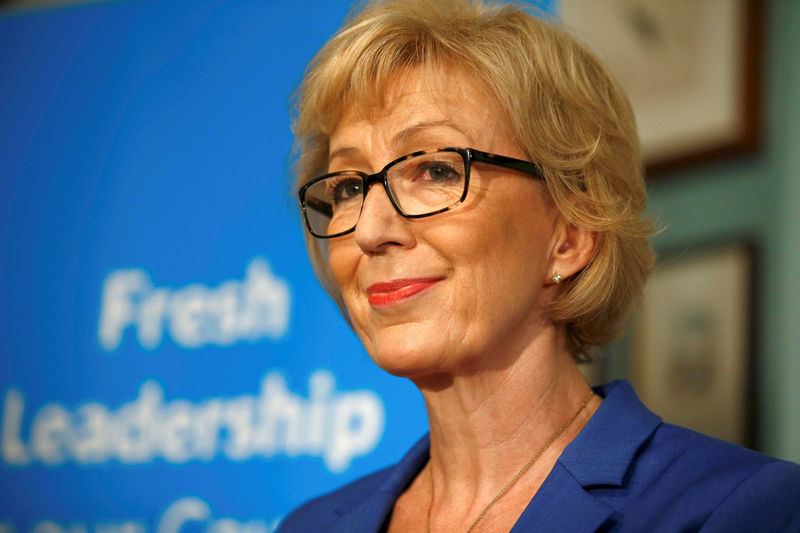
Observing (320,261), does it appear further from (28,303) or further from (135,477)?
(28,303)

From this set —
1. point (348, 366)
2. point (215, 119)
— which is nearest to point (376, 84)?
point (348, 366)

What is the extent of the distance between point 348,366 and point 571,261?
1.16m

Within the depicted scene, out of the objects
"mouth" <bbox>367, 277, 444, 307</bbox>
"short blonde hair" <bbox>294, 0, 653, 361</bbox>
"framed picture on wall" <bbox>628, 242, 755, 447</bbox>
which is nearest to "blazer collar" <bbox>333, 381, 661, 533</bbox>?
"short blonde hair" <bbox>294, 0, 653, 361</bbox>

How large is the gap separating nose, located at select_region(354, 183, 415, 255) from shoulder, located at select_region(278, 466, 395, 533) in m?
0.58

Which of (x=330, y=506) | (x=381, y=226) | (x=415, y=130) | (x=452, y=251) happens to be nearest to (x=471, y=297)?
(x=452, y=251)

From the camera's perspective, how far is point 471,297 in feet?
4.62

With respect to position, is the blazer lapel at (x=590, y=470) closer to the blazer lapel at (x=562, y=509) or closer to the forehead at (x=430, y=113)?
the blazer lapel at (x=562, y=509)

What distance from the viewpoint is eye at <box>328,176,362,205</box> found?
62.2 inches

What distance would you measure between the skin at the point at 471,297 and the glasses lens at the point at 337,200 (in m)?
0.04

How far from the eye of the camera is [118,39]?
3.03 meters

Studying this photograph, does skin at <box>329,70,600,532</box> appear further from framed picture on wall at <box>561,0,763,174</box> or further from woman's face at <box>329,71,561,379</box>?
framed picture on wall at <box>561,0,763,174</box>

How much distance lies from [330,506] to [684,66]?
1972 mm

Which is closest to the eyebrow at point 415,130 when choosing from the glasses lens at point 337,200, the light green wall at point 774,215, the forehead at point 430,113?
the forehead at point 430,113

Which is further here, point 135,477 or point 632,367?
point 632,367
